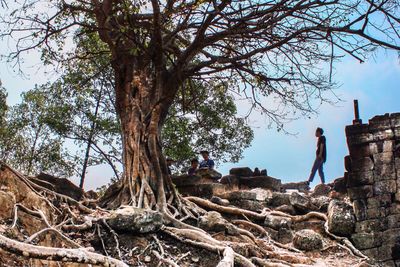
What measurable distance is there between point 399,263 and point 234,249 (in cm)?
244

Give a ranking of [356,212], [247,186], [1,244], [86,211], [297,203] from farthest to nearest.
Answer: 1. [247,186]
2. [297,203]
3. [356,212]
4. [86,211]
5. [1,244]

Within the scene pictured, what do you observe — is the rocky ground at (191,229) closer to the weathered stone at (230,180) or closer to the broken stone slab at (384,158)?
the weathered stone at (230,180)

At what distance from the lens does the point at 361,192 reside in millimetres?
7910

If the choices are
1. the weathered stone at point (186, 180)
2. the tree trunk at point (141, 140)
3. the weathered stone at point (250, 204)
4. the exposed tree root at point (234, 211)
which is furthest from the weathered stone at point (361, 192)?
the weathered stone at point (186, 180)

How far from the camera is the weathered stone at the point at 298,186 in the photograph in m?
10.4

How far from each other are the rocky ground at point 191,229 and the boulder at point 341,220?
0.01 metres

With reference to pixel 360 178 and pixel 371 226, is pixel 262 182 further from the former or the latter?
pixel 371 226

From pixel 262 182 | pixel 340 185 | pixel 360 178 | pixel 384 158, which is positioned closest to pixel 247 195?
pixel 262 182

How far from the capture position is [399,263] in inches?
294

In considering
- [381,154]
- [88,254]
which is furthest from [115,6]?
[88,254]

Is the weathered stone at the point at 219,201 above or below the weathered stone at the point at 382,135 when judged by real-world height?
below

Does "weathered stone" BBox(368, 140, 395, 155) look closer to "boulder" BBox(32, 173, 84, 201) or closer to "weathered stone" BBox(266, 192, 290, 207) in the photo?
"weathered stone" BBox(266, 192, 290, 207)

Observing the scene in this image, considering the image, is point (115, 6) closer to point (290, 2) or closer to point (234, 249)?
point (290, 2)

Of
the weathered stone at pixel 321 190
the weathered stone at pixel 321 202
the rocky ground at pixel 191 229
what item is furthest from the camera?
the weathered stone at pixel 321 190
